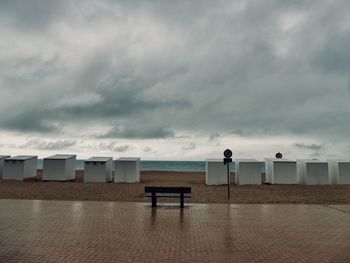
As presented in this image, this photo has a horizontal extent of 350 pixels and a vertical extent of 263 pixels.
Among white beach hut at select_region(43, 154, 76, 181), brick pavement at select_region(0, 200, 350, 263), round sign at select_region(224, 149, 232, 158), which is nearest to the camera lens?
brick pavement at select_region(0, 200, 350, 263)

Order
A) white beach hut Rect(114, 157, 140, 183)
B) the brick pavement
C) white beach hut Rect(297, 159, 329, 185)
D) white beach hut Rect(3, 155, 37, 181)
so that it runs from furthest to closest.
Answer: white beach hut Rect(3, 155, 37, 181), white beach hut Rect(114, 157, 140, 183), white beach hut Rect(297, 159, 329, 185), the brick pavement

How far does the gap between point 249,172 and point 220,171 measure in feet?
6.84

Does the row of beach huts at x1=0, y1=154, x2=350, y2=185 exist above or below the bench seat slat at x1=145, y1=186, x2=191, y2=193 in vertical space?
above

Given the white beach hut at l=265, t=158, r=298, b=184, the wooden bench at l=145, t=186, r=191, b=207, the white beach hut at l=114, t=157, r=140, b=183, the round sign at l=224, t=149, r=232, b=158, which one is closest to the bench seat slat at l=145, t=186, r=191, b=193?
the wooden bench at l=145, t=186, r=191, b=207

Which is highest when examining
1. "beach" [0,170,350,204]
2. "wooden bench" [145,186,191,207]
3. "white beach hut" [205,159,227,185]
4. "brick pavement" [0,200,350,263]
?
"white beach hut" [205,159,227,185]

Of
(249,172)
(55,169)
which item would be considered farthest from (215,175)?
(55,169)

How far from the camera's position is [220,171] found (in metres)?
25.3

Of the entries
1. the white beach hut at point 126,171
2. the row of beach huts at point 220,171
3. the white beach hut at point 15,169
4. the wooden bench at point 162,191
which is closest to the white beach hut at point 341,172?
the row of beach huts at point 220,171

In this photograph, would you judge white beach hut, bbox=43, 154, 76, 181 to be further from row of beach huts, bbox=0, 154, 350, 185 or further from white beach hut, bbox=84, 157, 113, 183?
white beach hut, bbox=84, 157, 113, 183

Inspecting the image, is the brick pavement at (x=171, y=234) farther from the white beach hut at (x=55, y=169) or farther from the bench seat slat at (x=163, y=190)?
the white beach hut at (x=55, y=169)

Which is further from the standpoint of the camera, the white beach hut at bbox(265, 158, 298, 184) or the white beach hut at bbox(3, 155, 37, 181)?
the white beach hut at bbox(3, 155, 37, 181)

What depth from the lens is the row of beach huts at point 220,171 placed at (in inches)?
1006

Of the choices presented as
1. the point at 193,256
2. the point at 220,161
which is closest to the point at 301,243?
the point at 193,256

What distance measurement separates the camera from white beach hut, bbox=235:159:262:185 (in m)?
25.5
